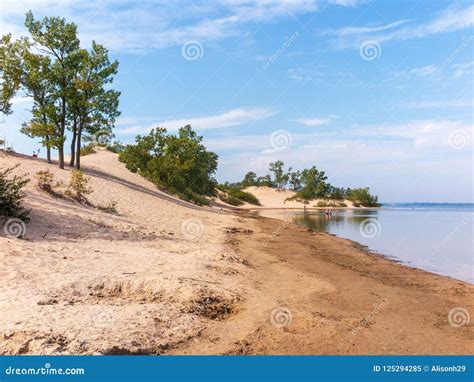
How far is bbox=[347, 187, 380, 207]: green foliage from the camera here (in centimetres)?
10975

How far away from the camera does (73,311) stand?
738cm

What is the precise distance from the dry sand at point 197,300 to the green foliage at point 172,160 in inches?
1355

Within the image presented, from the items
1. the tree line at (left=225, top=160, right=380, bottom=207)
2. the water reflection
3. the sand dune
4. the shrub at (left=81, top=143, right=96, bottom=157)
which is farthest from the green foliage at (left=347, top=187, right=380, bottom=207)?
the sand dune

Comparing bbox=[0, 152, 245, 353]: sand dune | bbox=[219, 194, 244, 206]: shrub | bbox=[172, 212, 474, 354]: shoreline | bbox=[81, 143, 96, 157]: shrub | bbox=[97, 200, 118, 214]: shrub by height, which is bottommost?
bbox=[172, 212, 474, 354]: shoreline

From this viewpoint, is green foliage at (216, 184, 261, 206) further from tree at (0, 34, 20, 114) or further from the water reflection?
tree at (0, 34, 20, 114)

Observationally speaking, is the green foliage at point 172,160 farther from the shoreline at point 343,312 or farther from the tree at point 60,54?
the shoreline at point 343,312

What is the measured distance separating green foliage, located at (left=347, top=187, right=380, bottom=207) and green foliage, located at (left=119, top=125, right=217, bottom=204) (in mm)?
60418

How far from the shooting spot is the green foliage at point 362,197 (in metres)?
110

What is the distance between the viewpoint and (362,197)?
362ft

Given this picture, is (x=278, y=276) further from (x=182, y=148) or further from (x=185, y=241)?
(x=182, y=148)

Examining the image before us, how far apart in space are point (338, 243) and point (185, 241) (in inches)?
380

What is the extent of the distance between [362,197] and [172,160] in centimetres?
7075

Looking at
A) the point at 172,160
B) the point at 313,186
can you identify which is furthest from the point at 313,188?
the point at 172,160
